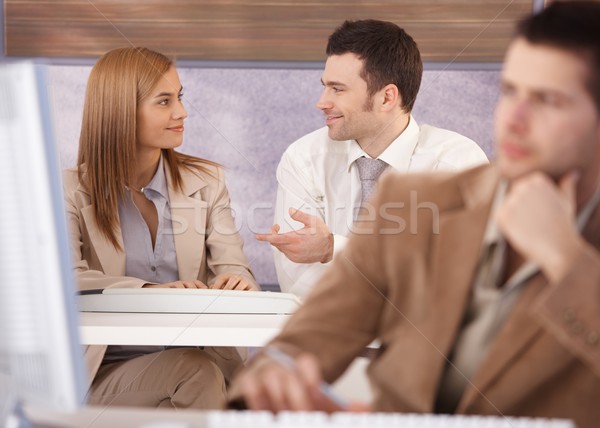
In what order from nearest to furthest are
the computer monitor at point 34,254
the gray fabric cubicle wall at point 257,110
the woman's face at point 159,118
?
the computer monitor at point 34,254, the woman's face at point 159,118, the gray fabric cubicle wall at point 257,110

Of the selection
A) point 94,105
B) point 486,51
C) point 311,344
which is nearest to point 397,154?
point 486,51

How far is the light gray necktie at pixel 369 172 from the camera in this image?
8.81ft

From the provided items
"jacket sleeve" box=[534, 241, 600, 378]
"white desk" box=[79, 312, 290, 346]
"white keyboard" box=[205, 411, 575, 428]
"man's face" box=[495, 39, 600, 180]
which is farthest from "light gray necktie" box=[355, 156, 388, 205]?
"white keyboard" box=[205, 411, 575, 428]

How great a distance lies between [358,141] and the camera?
109 inches

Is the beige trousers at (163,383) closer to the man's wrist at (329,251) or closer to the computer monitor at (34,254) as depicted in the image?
the man's wrist at (329,251)

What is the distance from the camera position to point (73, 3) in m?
3.17

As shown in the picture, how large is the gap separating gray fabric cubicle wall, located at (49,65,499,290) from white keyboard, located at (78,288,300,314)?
1.33 m

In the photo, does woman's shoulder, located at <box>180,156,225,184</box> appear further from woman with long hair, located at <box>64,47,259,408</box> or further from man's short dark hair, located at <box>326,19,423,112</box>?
man's short dark hair, located at <box>326,19,423,112</box>

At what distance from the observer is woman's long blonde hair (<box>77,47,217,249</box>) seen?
2471 mm

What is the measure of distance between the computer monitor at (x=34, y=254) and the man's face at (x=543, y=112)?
1.72 ft

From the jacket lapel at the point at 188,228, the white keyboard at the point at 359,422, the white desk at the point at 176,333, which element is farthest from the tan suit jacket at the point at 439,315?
the jacket lapel at the point at 188,228

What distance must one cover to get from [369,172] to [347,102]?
0.87 ft

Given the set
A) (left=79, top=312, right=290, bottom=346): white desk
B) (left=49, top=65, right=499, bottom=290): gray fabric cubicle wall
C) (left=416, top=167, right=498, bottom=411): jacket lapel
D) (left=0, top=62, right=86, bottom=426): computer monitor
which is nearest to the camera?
(left=0, top=62, right=86, bottom=426): computer monitor

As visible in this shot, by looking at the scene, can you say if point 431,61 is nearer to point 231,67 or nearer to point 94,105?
point 231,67
